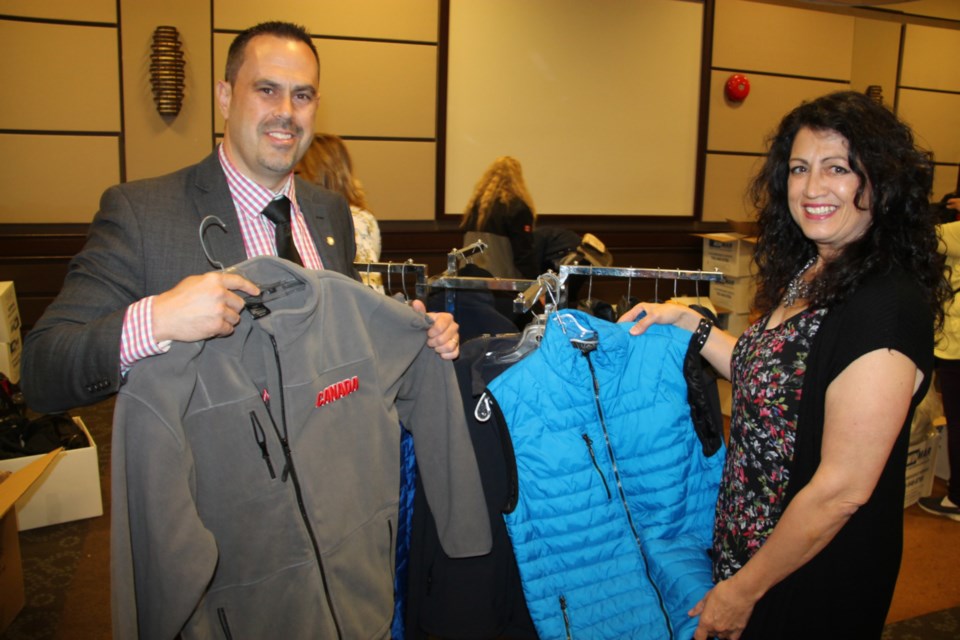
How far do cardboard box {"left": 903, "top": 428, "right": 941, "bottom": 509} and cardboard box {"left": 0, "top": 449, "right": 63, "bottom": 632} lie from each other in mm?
3778

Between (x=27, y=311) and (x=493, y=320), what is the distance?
3991 mm

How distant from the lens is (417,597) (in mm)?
1714

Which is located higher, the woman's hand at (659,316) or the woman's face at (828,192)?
the woman's face at (828,192)

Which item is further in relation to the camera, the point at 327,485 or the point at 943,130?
the point at 943,130

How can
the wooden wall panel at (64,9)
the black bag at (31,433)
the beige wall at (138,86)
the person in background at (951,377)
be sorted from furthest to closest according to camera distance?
the beige wall at (138,86)
the wooden wall panel at (64,9)
the person in background at (951,377)
the black bag at (31,433)

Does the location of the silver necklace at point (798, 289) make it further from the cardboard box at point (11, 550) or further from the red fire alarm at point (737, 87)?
the red fire alarm at point (737, 87)

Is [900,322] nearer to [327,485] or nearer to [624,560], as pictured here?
[624,560]

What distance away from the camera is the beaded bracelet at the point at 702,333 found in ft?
5.41

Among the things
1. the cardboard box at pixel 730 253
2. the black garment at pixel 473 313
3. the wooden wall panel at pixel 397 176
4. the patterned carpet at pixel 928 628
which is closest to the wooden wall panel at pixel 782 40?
the cardboard box at pixel 730 253

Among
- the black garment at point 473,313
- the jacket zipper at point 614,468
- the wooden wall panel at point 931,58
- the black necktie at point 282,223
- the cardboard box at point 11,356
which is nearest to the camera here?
the black necktie at point 282,223

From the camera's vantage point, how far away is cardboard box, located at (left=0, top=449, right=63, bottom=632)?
95.8 inches

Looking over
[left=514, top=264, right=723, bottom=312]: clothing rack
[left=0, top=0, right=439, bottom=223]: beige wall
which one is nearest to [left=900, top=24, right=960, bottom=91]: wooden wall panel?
[left=0, top=0, right=439, bottom=223]: beige wall

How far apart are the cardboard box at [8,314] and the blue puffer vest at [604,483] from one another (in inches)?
138

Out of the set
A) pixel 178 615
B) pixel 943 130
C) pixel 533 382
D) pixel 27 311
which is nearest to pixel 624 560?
pixel 533 382
